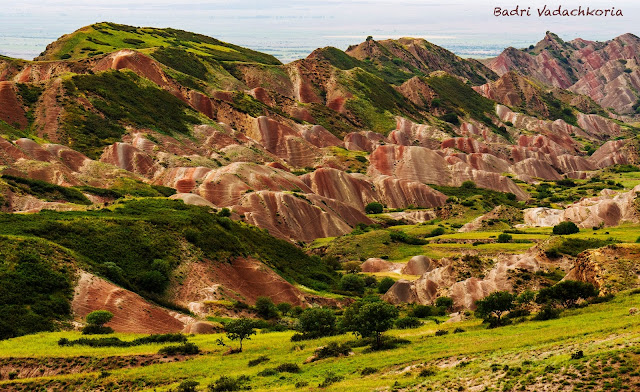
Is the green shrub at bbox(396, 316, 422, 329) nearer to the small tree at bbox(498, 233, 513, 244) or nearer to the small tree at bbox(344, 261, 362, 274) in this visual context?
the small tree at bbox(344, 261, 362, 274)

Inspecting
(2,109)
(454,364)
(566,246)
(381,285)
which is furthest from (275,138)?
A: (454,364)

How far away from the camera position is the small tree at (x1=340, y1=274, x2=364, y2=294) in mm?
97500

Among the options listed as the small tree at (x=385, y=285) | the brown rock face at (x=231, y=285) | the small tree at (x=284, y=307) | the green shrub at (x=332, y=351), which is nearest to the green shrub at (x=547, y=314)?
the green shrub at (x=332, y=351)

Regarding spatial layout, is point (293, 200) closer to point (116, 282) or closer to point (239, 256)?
point (239, 256)

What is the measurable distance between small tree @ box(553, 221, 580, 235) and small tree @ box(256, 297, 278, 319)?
6273 centimetres

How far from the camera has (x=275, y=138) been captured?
193250 millimetres

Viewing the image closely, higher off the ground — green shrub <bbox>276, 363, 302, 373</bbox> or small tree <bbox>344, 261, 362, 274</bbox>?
green shrub <bbox>276, 363, 302, 373</bbox>

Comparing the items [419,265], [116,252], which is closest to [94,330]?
[116,252]

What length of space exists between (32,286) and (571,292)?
5026cm

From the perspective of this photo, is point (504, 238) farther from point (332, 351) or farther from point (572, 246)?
point (332, 351)

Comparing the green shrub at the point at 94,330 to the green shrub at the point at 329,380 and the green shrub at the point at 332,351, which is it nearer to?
the green shrub at the point at 332,351

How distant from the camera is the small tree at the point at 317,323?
63.1 meters

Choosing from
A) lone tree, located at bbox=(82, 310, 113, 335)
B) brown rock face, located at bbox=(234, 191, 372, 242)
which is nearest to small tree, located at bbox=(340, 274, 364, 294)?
brown rock face, located at bbox=(234, 191, 372, 242)

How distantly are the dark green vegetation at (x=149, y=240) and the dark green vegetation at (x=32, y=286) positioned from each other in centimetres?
420
